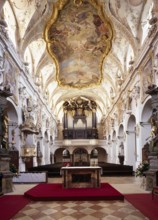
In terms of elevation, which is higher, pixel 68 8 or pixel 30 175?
pixel 68 8

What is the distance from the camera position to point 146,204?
24.5 ft

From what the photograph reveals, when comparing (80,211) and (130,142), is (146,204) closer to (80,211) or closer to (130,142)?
(80,211)

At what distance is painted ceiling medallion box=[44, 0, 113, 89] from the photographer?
1487 cm

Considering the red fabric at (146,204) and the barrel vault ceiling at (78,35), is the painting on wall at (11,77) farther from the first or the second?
the red fabric at (146,204)

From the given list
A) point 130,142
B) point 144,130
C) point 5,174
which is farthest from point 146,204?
point 130,142

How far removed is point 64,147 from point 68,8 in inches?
850

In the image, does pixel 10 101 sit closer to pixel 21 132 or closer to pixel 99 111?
pixel 21 132

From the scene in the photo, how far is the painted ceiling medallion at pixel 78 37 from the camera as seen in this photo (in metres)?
14.9

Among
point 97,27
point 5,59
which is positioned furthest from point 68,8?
point 5,59

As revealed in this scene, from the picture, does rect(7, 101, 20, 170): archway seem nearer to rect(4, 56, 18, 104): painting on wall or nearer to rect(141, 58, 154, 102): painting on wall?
rect(4, 56, 18, 104): painting on wall

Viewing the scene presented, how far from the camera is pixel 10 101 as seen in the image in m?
13.1

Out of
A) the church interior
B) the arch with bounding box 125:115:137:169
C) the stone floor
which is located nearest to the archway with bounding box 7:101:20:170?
the church interior

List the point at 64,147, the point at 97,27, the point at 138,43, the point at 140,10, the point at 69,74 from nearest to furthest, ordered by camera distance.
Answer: the point at 140,10, the point at 138,43, the point at 97,27, the point at 69,74, the point at 64,147

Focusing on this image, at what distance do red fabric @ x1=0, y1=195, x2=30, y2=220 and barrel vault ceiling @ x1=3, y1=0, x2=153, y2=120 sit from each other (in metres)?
8.69
